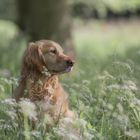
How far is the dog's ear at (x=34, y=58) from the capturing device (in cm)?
687

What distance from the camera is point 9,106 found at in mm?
6184

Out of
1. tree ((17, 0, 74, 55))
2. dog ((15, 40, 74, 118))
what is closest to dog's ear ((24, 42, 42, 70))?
dog ((15, 40, 74, 118))

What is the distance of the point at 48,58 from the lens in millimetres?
6973

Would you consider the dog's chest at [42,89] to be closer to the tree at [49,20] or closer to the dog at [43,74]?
the dog at [43,74]

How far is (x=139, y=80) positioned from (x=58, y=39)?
20.4 feet

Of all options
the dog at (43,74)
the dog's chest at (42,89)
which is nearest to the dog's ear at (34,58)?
the dog at (43,74)

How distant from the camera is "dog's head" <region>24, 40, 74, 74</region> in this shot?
6.86 m

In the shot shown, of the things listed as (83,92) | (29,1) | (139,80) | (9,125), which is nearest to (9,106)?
(9,125)

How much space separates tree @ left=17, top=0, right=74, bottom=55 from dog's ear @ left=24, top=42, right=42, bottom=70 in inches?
293

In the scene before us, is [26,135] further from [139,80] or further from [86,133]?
A: [139,80]

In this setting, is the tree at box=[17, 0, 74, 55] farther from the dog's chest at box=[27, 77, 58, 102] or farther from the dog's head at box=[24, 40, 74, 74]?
the dog's chest at box=[27, 77, 58, 102]

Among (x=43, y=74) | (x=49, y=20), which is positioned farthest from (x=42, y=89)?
(x=49, y=20)

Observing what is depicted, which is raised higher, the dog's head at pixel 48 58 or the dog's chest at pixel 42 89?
the dog's head at pixel 48 58

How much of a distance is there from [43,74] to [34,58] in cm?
17
